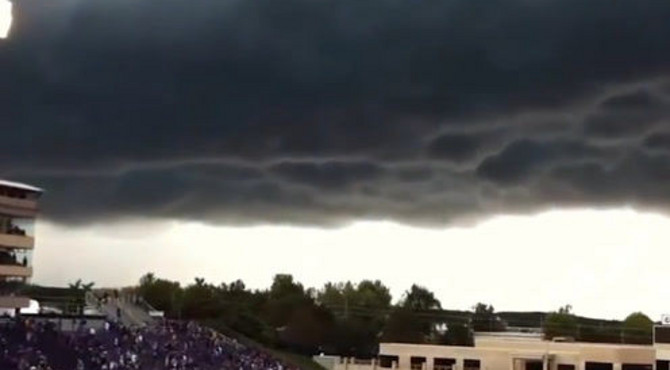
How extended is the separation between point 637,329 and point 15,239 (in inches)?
1796

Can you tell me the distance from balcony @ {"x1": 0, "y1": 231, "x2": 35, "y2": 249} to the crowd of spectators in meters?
6.61

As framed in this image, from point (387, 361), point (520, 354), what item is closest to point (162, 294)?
point (387, 361)

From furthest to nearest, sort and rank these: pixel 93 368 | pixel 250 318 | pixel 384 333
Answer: pixel 384 333 < pixel 250 318 < pixel 93 368

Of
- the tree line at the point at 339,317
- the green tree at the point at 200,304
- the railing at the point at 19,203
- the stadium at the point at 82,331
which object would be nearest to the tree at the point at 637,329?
the tree line at the point at 339,317

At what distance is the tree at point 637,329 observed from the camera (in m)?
72.2

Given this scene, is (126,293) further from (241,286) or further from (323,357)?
(241,286)

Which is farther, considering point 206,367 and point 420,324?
point 420,324

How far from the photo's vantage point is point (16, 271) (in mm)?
45562

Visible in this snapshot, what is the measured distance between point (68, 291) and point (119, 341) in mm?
19640

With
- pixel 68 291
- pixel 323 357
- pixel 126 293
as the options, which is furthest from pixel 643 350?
pixel 68 291

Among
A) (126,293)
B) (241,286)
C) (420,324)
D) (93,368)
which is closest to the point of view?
(93,368)

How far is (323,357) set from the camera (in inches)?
2143

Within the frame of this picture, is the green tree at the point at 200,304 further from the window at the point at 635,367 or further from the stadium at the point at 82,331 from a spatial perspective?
the window at the point at 635,367

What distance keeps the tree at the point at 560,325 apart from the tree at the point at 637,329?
3.36 m
